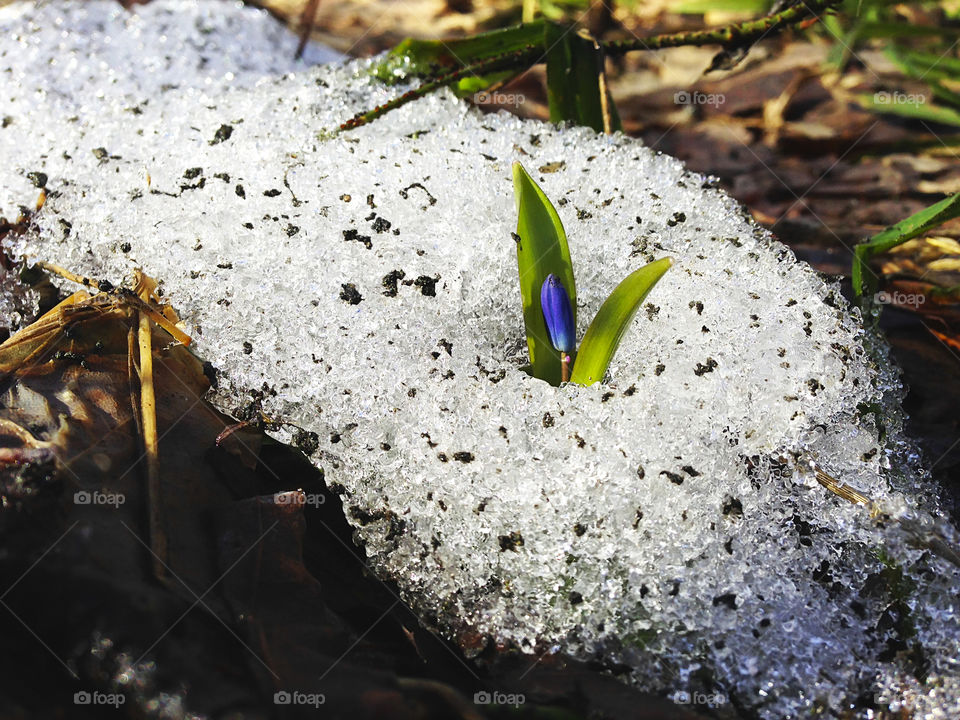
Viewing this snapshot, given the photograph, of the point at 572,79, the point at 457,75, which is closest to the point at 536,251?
the point at 457,75

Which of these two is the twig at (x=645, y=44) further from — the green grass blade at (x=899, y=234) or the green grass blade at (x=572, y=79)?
the green grass blade at (x=899, y=234)

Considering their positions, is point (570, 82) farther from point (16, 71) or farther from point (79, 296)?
point (16, 71)

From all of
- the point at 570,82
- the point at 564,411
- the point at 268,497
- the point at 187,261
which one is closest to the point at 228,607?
the point at 268,497

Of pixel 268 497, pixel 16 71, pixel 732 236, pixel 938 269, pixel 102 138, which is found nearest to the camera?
pixel 268 497
